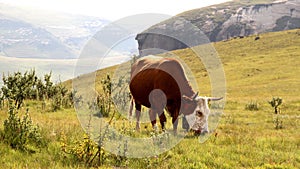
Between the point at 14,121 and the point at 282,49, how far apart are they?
291ft

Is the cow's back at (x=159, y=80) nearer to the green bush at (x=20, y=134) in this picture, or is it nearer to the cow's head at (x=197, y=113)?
the cow's head at (x=197, y=113)

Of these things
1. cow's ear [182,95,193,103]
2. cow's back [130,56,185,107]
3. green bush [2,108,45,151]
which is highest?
cow's back [130,56,185,107]

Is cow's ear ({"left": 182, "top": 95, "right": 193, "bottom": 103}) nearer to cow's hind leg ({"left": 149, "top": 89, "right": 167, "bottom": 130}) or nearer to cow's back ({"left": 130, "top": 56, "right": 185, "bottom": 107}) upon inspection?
cow's back ({"left": 130, "top": 56, "right": 185, "bottom": 107})

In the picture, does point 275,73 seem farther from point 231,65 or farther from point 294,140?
point 294,140

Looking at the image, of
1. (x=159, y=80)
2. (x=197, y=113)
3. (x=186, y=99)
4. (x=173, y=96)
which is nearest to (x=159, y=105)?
(x=173, y=96)

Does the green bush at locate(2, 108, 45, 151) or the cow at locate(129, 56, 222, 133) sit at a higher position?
the cow at locate(129, 56, 222, 133)

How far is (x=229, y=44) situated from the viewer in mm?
111750

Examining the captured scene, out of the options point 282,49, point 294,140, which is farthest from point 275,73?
point 294,140

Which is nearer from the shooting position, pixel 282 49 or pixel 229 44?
pixel 282 49

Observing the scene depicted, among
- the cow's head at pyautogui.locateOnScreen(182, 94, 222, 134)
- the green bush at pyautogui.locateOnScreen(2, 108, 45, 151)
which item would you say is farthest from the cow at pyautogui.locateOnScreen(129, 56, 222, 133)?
the green bush at pyautogui.locateOnScreen(2, 108, 45, 151)

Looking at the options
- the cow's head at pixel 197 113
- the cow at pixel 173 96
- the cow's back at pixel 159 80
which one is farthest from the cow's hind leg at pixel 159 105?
the cow's head at pixel 197 113

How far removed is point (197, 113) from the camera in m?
10.0

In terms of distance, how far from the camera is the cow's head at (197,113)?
10.0 m

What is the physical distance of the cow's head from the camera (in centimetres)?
1000
